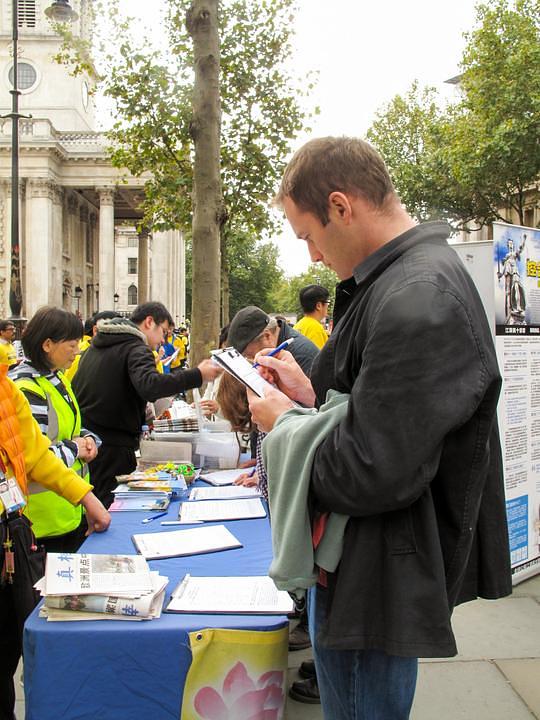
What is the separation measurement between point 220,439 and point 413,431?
4126mm

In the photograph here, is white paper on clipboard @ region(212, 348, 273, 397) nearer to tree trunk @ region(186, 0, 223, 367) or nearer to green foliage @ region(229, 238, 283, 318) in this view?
tree trunk @ region(186, 0, 223, 367)

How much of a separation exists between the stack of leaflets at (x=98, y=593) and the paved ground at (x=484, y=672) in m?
1.40

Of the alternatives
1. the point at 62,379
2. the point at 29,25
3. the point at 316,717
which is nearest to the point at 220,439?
the point at 62,379

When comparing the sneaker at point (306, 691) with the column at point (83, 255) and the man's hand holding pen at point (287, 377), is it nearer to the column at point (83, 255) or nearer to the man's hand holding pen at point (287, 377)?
the man's hand holding pen at point (287, 377)

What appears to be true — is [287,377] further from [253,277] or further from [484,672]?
[253,277]

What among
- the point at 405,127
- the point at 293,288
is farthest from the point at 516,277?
the point at 293,288

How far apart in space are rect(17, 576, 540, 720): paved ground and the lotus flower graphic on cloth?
3.77ft

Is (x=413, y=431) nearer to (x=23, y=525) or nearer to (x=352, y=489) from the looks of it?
(x=352, y=489)

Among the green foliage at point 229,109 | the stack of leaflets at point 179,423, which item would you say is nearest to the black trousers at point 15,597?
the stack of leaflets at point 179,423

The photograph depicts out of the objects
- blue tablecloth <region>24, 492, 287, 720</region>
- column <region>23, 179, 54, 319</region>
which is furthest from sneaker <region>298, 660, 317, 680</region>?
column <region>23, 179, 54, 319</region>

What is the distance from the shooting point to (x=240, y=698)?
91.9 inches

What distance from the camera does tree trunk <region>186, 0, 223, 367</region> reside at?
27.4 ft

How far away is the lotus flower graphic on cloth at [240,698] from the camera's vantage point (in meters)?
2.32

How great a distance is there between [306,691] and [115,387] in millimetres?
2442
